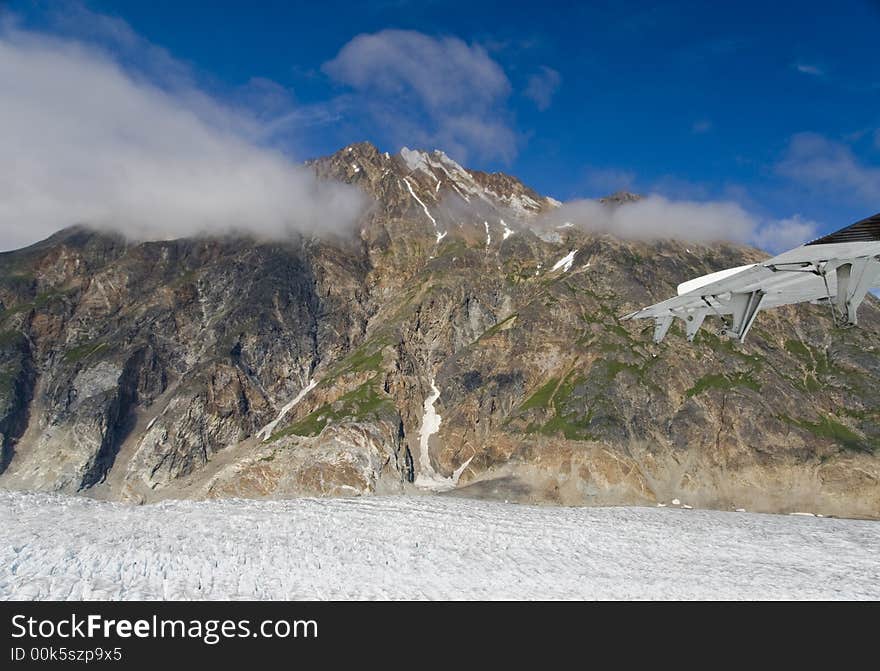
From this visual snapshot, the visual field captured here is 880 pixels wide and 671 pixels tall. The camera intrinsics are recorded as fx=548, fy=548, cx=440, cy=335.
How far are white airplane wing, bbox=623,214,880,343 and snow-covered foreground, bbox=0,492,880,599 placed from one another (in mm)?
13995

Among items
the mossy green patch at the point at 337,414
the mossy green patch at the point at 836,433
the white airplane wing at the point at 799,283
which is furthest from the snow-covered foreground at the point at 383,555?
the mossy green patch at the point at 337,414

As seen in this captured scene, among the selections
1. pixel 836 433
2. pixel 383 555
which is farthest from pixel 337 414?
pixel 383 555

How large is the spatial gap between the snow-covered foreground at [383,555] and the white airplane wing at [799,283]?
551 inches

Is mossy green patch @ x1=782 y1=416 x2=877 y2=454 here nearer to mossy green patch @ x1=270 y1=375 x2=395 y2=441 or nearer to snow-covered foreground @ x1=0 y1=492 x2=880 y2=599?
mossy green patch @ x1=270 y1=375 x2=395 y2=441

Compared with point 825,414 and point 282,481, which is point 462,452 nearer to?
point 282,481

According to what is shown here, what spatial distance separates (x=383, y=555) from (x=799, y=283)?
23580mm

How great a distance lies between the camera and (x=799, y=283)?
26.1 metres

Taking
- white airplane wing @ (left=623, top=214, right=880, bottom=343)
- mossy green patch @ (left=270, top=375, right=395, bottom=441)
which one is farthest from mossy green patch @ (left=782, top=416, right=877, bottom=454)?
white airplane wing @ (left=623, top=214, right=880, bottom=343)

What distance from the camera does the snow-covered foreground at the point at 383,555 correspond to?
2005cm

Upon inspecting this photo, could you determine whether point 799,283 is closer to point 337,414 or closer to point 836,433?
point 337,414
